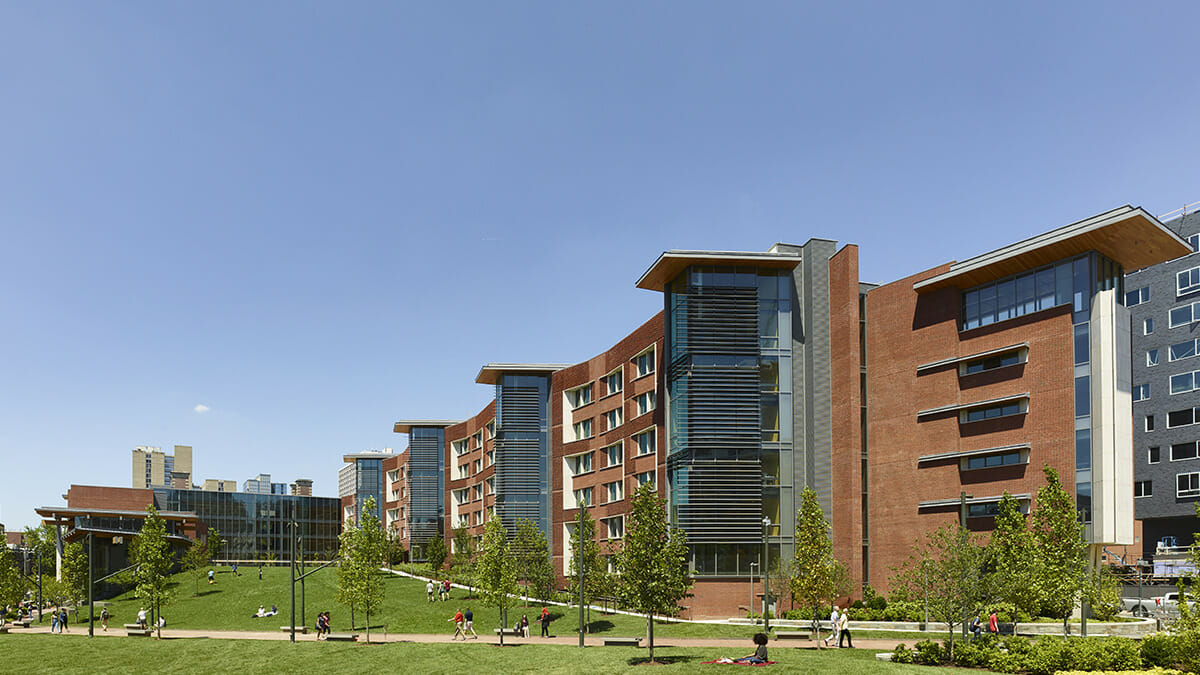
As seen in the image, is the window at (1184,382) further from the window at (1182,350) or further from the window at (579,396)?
the window at (579,396)

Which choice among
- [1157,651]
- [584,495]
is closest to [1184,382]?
[584,495]

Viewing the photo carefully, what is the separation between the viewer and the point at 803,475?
2340 inches

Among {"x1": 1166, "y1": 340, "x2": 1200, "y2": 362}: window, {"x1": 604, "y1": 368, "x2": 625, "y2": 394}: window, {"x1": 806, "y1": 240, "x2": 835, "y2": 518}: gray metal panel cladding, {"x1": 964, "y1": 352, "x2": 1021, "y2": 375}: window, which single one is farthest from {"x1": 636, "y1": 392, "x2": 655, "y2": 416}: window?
{"x1": 1166, "y1": 340, "x2": 1200, "y2": 362}: window

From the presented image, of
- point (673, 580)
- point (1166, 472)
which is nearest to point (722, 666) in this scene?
point (673, 580)

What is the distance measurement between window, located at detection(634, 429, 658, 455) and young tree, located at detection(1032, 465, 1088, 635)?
28211 mm

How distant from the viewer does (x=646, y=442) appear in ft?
219

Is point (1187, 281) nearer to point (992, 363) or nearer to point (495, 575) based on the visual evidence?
point (992, 363)

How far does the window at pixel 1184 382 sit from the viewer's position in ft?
253

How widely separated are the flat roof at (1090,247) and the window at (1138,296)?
3646 centimetres

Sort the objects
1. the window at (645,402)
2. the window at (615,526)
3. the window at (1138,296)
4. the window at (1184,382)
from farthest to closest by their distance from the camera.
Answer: the window at (1138,296) → the window at (1184,382) → the window at (615,526) → the window at (645,402)

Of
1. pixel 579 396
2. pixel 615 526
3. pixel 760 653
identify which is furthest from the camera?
pixel 579 396

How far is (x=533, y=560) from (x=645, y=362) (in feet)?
54.3

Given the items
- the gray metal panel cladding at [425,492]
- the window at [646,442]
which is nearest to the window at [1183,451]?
the window at [646,442]

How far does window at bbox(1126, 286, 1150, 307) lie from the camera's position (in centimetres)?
8300
